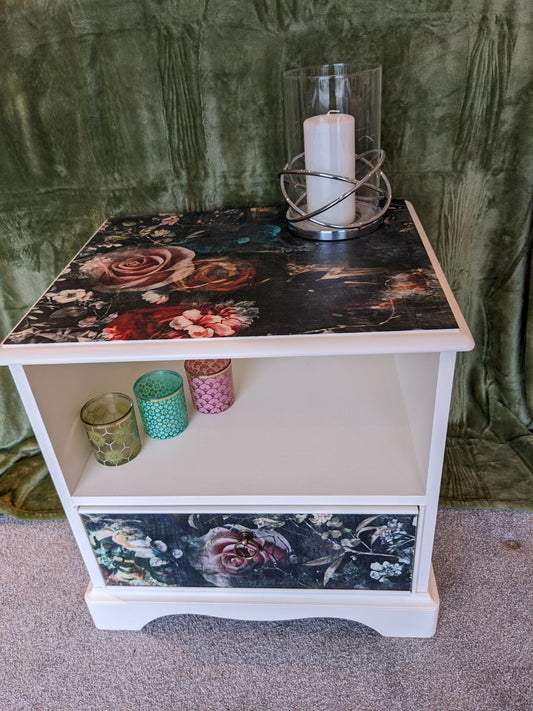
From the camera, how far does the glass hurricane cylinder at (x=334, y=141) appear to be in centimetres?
87

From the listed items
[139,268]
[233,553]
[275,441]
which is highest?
[139,268]

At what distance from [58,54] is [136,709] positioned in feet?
3.41

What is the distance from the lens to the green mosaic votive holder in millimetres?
866

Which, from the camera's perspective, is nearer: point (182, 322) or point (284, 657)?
point (182, 322)

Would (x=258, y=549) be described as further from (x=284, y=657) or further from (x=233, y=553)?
(x=284, y=657)

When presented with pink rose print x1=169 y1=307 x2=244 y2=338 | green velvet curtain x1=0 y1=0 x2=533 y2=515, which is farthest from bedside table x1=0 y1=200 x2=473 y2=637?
green velvet curtain x1=0 y1=0 x2=533 y2=515

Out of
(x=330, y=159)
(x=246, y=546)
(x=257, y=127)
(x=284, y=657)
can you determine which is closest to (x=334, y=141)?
(x=330, y=159)

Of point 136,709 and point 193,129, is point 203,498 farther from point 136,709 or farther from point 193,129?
point 193,129

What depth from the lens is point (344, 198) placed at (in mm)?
882

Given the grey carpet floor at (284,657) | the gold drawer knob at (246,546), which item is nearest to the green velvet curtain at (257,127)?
the grey carpet floor at (284,657)

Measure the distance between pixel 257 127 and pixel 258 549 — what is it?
702 mm

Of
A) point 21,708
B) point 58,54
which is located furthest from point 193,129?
point 21,708

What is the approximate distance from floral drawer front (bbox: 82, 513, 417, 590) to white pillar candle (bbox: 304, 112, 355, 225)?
0.45 meters

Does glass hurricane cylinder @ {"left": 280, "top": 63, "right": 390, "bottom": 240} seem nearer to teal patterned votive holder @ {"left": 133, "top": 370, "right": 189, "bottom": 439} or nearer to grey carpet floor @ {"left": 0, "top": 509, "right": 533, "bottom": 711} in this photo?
teal patterned votive holder @ {"left": 133, "top": 370, "right": 189, "bottom": 439}
